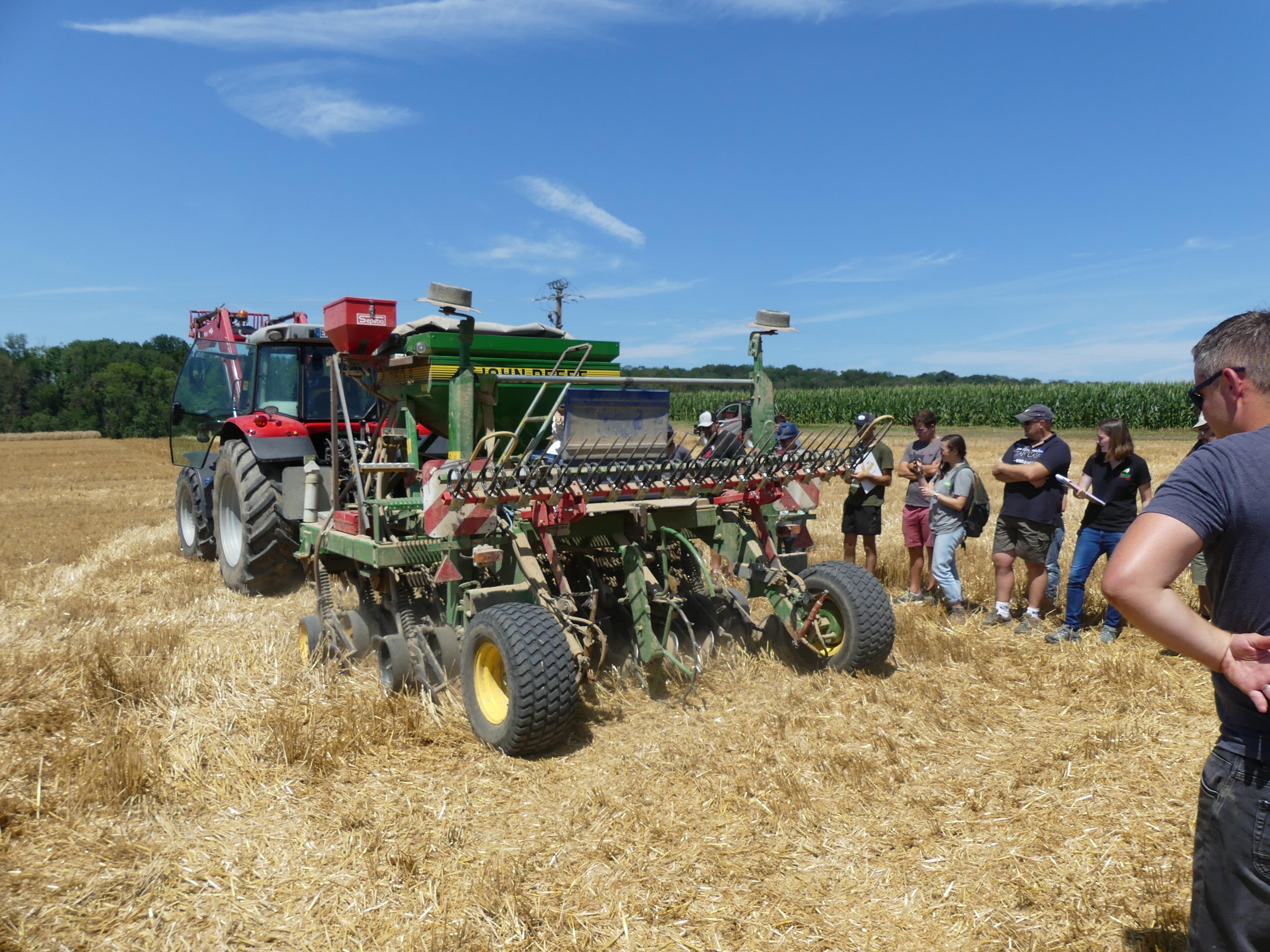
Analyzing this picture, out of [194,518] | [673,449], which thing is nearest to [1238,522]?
[673,449]

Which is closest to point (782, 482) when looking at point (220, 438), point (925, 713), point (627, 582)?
point (627, 582)

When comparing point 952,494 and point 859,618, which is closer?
point 859,618

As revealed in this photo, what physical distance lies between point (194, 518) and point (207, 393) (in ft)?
4.30

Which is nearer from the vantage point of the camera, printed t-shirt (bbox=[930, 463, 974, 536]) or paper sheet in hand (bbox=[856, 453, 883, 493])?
printed t-shirt (bbox=[930, 463, 974, 536])

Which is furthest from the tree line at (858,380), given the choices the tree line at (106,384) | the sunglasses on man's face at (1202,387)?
the sunglasses on man's face at (1202,387)

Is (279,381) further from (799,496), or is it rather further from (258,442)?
(799,496)

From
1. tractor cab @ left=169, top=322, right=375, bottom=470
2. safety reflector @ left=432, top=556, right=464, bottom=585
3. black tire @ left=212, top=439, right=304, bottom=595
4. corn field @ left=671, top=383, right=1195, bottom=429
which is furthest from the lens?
corn field @ left=671, top=383, right=1195, bottom=429

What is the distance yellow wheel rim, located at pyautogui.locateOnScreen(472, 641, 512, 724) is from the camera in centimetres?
Result: 416

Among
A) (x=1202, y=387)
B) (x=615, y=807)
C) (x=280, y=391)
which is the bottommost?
(x=615, y=807)

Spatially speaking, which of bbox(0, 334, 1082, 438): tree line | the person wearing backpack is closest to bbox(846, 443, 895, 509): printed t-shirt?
the person wearing backpack

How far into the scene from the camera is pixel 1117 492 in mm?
5762

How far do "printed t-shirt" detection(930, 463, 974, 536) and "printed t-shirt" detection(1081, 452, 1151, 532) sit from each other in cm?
82

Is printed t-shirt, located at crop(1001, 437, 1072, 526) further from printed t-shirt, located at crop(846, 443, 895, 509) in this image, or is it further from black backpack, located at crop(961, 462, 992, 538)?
printed t-shirt, located at crop(846, 443, 895, 509)

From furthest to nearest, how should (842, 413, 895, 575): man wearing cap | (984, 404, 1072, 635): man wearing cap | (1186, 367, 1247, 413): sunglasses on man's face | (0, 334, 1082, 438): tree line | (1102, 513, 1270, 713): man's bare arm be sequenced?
(0, 334, 1082, 438): tree line < (842, 413, 895, 575): man wearing cap < (984, 404, 1072, 635): man wearing cap < (1186, 367, 1247, 413): sunglasses on man's face < (1102, 513, 1270, 713): man's bare arm
